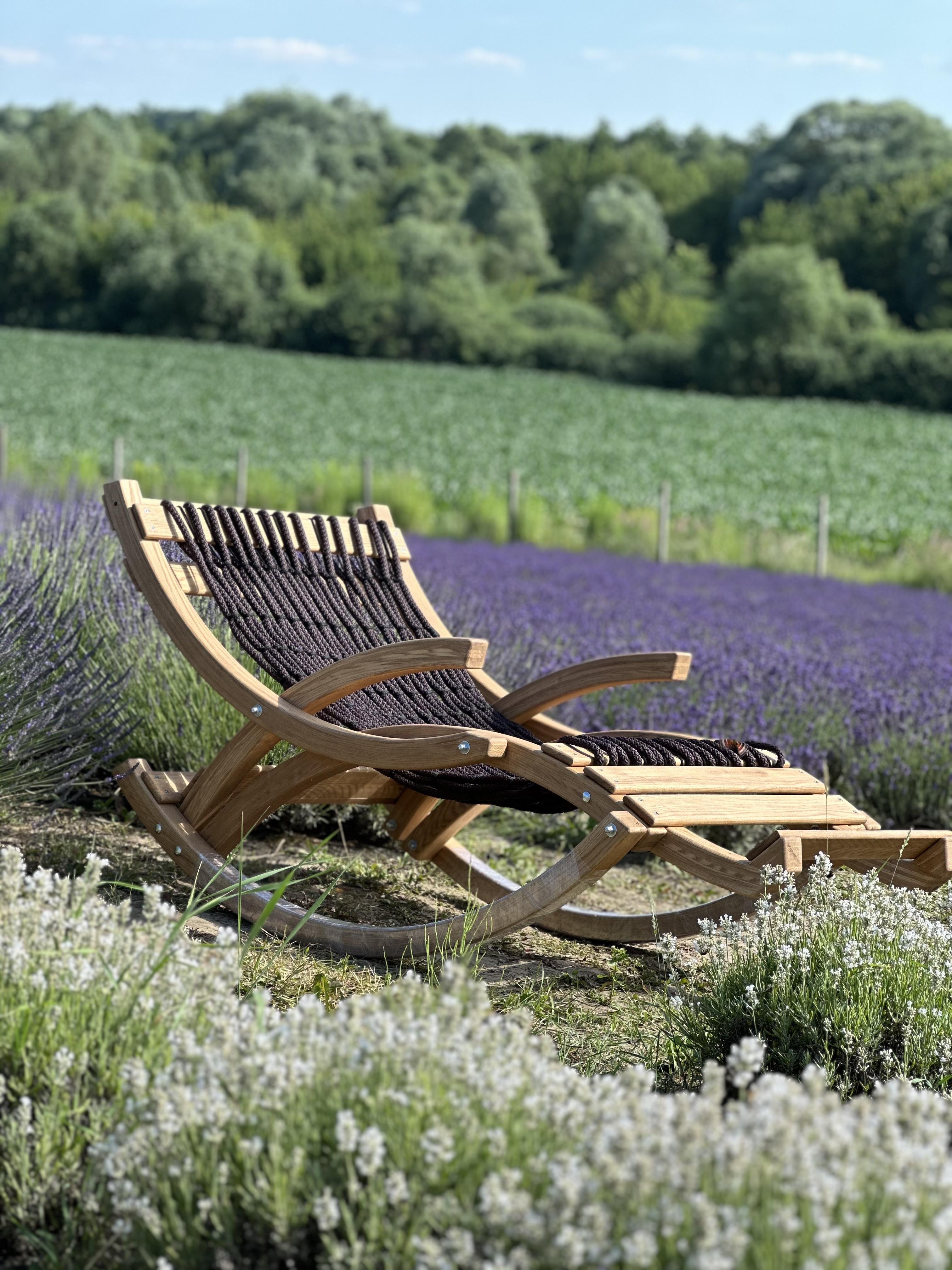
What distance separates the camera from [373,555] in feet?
12.8

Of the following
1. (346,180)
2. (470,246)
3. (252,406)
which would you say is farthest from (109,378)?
(346,180)

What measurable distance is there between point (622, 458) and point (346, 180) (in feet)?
169

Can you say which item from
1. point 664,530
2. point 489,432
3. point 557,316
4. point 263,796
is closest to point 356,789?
point 263,796

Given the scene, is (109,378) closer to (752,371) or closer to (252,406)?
(252,406)

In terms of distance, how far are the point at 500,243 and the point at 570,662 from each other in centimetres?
6434

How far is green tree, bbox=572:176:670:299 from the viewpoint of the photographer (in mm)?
64250

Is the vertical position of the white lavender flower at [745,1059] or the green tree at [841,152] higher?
the green tree at [841,152]

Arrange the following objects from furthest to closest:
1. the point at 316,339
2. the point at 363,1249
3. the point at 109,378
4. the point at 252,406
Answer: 1. the point at 316,339
2. the point at 109,378
3. the point at 252,406
4. the point at 363,1249

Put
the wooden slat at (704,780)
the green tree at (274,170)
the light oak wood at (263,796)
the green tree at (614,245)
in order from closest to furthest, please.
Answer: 1. the wooden slat at (704,780)
2. the light oak wood at (263,796)
3. the green tree at (614,245)
4. the green tree at (274,170)

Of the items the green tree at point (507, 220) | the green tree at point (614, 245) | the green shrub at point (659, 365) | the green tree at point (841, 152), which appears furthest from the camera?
the green tree at point (841, 152)

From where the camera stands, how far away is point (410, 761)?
2826 millimetres

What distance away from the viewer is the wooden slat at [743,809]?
2.63 m

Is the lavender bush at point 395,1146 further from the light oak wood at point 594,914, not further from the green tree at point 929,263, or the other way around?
the green tree at point 929,263

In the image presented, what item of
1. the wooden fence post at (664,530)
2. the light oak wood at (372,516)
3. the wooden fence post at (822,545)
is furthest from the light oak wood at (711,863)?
the wooden fence post at (822,545)
